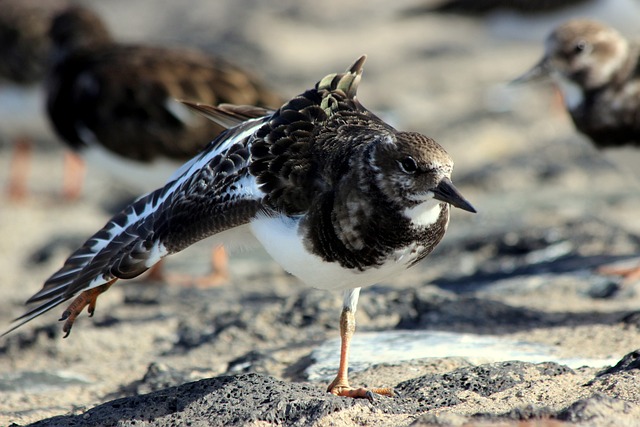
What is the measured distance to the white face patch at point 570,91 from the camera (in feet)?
23.0

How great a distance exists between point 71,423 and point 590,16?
25.8 feet

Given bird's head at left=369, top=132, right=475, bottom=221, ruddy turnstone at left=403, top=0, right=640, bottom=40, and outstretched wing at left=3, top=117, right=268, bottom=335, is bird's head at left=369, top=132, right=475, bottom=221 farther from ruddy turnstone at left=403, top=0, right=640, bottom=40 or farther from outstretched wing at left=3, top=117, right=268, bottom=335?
ruddy turnstone at left=403, top=0, right=640, bottom=40

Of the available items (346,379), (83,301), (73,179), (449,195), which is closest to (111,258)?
(83,301)

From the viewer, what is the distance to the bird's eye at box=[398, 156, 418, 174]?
390 centimetres

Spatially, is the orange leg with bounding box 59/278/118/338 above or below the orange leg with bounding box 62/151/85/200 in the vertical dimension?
below

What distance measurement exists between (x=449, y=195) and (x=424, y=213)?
199mm

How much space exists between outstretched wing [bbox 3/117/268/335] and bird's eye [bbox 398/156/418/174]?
0.69 meters

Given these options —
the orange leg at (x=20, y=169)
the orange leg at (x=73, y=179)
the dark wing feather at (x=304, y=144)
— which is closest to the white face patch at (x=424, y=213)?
the dark wing feather at (x=304, y=144)

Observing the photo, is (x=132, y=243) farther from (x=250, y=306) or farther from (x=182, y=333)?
(x=250, y=306)

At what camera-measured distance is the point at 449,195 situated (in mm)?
3836

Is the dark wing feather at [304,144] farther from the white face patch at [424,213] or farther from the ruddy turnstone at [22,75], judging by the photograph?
the ruddy turnstone at [22,75]

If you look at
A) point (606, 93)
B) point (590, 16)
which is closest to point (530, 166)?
point (590, 16)

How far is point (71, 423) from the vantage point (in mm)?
4055

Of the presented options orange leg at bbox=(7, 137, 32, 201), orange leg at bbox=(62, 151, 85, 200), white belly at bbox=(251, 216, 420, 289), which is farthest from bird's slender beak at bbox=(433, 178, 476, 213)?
orange leg at bbox=(7, 137, 32, 201)
